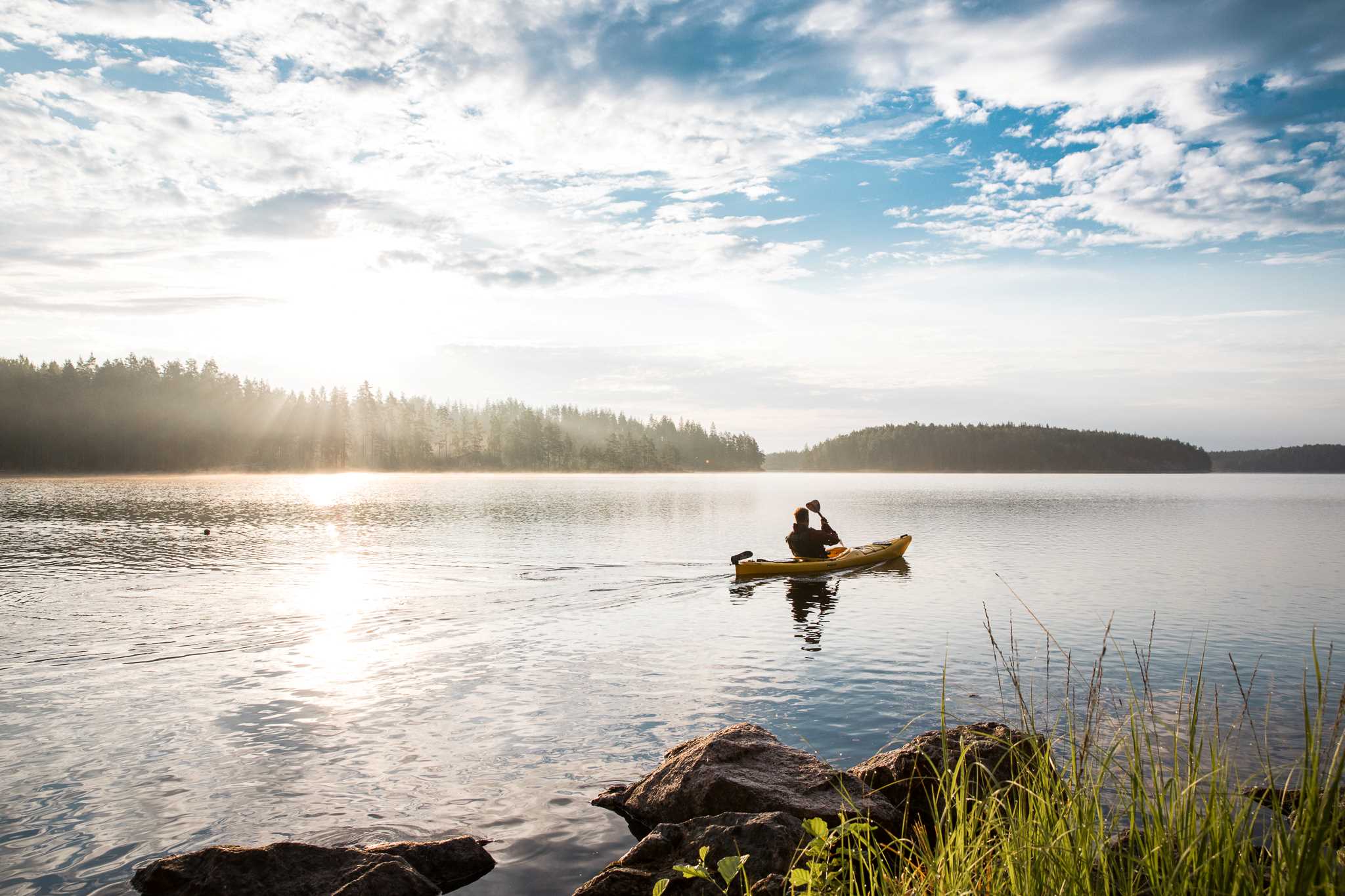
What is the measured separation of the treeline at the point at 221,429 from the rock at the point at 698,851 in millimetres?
151006

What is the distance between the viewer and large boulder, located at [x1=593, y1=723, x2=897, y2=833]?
25.8 ft

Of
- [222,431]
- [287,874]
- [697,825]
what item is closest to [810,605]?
[697,825]

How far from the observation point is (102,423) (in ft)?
452

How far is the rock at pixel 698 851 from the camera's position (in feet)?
21.3

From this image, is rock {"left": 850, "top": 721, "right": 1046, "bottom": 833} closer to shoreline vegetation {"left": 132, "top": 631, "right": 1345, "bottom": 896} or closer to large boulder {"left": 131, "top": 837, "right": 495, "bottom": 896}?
shoreline vegetation {"left": 132, "top": 631, "right": 1345, "bottom": 896}

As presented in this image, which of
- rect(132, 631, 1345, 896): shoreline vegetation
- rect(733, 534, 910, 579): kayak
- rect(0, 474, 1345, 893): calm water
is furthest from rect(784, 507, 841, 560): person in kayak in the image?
rect(132, 631, 1345, 896): shoreline vegetation

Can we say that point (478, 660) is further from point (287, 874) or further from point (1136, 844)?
point (1136, 844)

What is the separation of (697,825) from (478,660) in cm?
939

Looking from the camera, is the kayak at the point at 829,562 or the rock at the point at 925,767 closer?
the rock at the point at 925,767

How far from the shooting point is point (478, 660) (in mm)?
15859

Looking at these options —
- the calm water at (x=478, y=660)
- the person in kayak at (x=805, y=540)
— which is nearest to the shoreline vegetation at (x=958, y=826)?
the calm water at (x=478, y=660)

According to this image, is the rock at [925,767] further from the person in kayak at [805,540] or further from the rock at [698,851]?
the person in kayak at [805,540]

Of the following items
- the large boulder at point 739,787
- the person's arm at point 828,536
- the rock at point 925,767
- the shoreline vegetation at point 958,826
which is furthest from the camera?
the person's arm at point 828,536

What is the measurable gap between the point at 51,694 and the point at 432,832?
869 cm
